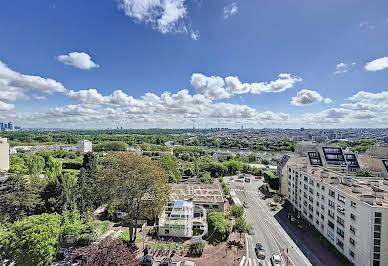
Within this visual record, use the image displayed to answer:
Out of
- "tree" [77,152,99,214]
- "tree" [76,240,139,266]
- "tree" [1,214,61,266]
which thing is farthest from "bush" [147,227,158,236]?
"tree" [1,214,61,266]

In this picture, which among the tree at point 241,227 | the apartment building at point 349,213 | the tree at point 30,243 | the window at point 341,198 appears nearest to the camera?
the tree at point 30,243

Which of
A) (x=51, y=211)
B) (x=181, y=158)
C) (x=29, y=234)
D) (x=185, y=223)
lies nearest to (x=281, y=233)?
(x=185, y=223)

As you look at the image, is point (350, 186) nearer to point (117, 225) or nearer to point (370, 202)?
point (370, 202)

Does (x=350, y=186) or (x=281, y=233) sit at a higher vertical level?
(x=350, y=186)

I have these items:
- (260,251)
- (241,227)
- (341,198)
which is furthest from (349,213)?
(241,227)

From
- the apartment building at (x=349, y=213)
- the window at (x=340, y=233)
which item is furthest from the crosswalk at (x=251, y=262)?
the window at (x=340, y=233)

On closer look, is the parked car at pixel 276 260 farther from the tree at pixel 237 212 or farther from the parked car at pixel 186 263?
the tree at pixel 237 212
